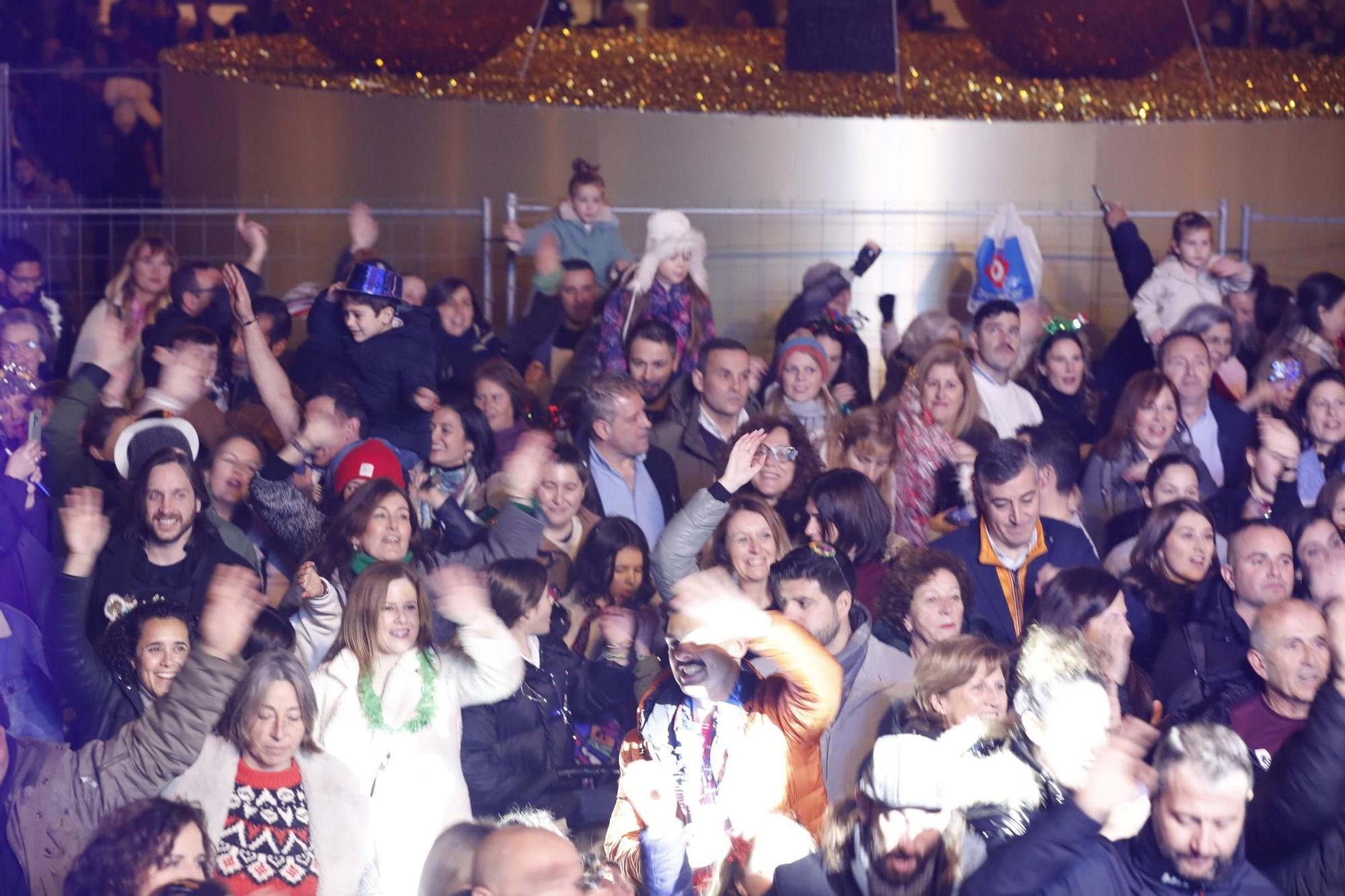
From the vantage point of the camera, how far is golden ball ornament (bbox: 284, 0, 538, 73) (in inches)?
400

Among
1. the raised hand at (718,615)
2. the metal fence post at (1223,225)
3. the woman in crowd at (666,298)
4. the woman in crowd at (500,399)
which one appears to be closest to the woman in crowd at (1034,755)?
the raised hand at (718,615)

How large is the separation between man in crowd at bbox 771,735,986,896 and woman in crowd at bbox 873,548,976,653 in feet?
2.93

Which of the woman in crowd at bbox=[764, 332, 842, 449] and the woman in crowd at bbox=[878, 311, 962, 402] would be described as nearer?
the woman in crowd at bbox=[764, 332, 842, 449]

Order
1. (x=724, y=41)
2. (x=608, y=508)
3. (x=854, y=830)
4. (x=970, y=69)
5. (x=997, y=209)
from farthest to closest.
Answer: (x=724, y=41), (x=970, y=69), (x=997, y=209), (x=608, y=508), (x=854, y=830)

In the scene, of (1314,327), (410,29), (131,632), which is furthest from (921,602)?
(410,29)

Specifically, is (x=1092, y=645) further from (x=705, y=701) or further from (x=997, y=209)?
(x=997, y=209)

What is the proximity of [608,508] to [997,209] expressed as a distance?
4133 mm

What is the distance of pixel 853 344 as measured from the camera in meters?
7.67

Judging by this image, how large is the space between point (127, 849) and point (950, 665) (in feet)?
6.01

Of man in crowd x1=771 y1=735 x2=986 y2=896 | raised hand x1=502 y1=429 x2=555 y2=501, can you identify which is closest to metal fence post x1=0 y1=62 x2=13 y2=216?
raised hand x1=502 y1=429 x2=555 y2=501

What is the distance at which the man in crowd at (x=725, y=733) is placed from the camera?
13.0 ft

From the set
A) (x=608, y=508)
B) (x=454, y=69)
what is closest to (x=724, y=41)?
(x=454, y=69)

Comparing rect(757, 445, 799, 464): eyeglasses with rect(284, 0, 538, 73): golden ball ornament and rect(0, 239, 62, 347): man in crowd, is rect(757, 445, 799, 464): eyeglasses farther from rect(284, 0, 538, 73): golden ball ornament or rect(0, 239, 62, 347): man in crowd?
rect(284, 0, 538, 73): golden ball ornament

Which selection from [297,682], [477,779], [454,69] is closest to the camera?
[297,682]
